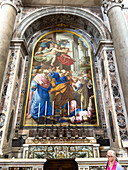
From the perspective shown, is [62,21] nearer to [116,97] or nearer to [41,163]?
[116,97]

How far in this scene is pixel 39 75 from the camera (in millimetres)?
6566

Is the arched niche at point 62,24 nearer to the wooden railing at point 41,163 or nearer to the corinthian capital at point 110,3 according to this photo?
the corinthian capital at point 110,3

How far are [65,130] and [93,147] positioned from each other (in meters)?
1.23

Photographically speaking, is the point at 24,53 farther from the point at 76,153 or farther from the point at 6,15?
the point at 76,153

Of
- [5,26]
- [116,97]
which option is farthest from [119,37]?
[5,26]

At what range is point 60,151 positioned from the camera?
4.59 meters

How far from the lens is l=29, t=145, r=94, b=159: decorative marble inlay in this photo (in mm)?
4555

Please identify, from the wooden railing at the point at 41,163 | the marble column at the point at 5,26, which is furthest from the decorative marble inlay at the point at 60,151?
the marble column at the point at 5,26

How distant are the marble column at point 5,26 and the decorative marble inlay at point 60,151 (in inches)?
107

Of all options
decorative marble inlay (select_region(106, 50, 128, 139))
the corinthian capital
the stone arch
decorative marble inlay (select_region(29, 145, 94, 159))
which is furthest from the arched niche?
decorative marble inlay (select_region(29, 145, 94, 159))

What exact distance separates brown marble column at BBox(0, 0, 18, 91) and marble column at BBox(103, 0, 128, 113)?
4.18 m

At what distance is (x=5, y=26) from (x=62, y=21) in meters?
3.53

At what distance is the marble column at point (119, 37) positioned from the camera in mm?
4718

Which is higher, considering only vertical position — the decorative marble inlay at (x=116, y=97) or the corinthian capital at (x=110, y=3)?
the corinthian capital at (x=110, y=3)
